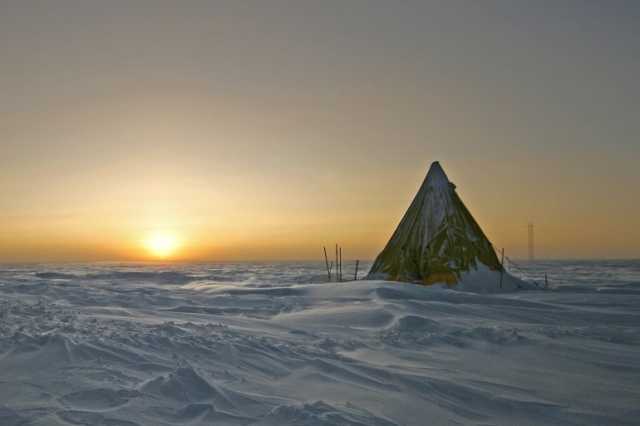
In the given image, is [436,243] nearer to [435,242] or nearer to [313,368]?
[435,242]

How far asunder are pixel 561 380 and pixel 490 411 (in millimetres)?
1322

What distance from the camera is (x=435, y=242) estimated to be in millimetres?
16094

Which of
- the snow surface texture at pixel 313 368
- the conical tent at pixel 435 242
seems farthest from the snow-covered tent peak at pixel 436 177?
the snow surface texture at pixel 313 368

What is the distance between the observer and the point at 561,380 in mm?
4273

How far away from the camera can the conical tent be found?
15594 millimetres

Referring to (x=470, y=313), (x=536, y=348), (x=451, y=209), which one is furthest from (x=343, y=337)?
(x=451, y=209)

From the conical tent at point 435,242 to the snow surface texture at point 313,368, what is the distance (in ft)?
24.5

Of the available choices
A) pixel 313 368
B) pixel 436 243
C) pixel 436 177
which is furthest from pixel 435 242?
pixel 313 368

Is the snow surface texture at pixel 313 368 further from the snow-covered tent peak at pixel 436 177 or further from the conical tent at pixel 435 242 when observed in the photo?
the snow-covered tent peak at pixel 436 177

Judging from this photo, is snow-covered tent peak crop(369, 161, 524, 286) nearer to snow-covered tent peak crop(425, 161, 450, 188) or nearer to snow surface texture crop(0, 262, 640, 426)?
snow-covered tent peak crop(425, 161, 450, 188)

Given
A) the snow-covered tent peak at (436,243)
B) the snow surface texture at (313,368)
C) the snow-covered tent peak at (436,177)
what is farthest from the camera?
the snow-covered tent peak at (436,177)

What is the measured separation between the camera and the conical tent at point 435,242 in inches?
614

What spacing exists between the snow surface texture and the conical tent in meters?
7.45

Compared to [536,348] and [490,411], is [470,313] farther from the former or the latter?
[490,411]
